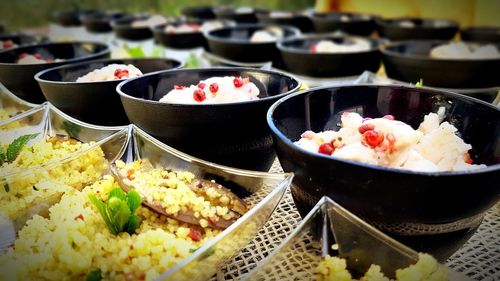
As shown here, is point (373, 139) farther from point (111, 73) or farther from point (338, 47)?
point (338, 47)

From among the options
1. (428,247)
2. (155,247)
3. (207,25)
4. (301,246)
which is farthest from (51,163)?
(207,25)

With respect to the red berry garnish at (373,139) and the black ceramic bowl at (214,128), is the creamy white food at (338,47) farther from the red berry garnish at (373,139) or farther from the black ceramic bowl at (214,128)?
the red berry garnish at (373,139)

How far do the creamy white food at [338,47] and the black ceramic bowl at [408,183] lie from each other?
1.09 m

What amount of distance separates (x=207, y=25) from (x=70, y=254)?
2.69 m

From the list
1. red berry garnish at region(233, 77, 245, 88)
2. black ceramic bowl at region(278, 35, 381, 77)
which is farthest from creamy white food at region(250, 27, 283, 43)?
red berry garnish at region(233, 77, 245, 88)

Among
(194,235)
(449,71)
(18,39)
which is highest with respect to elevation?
(18,39)

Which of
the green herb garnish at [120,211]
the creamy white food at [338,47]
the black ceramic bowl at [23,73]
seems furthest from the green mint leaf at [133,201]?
the creamy white food at [338,47]

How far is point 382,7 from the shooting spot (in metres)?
3.66

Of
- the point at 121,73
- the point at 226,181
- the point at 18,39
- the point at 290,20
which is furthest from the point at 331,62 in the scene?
the point at 18,39

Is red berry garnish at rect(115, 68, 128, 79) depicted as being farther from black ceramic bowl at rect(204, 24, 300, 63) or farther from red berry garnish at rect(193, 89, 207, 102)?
black ceramic bowl at rect(204, 24, 300, 63)

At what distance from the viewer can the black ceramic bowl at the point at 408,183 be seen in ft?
2.04

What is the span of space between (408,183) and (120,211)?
0.50 meters

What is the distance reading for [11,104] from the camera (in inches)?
59.7

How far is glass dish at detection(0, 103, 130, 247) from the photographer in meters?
0.83
